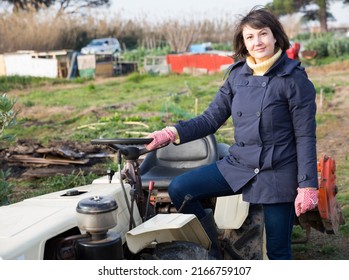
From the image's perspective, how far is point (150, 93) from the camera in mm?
16781

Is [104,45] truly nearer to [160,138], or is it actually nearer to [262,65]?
[160,138]

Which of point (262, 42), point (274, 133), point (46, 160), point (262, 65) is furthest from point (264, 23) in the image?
point (46, 160)

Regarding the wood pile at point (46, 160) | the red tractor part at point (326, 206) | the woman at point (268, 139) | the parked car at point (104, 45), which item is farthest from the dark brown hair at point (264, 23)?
the parked car at point (104, 45)

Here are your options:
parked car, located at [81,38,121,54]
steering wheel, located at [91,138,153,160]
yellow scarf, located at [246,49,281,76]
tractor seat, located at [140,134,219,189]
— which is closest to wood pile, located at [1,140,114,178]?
tractor seat, located at [140,134,219,189]

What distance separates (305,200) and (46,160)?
5605 mm

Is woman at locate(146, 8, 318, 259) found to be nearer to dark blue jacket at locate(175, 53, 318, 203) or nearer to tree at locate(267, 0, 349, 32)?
dark blue jacket at locate(175, 53, 318, 203)

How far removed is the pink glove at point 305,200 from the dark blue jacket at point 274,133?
1.0 inches

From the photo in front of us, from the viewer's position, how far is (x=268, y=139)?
2662 mm

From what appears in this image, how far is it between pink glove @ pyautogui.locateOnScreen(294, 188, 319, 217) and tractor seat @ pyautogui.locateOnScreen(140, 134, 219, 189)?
1.24m

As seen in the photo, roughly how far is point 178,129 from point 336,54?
24.3m


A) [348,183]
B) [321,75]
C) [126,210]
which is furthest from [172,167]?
[321,75]

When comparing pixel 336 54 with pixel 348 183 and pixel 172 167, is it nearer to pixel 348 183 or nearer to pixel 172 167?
pixel 348 183

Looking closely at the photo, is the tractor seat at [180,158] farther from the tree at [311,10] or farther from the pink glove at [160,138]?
the tree at [311,10]

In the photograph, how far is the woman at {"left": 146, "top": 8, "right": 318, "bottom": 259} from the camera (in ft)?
8.55
